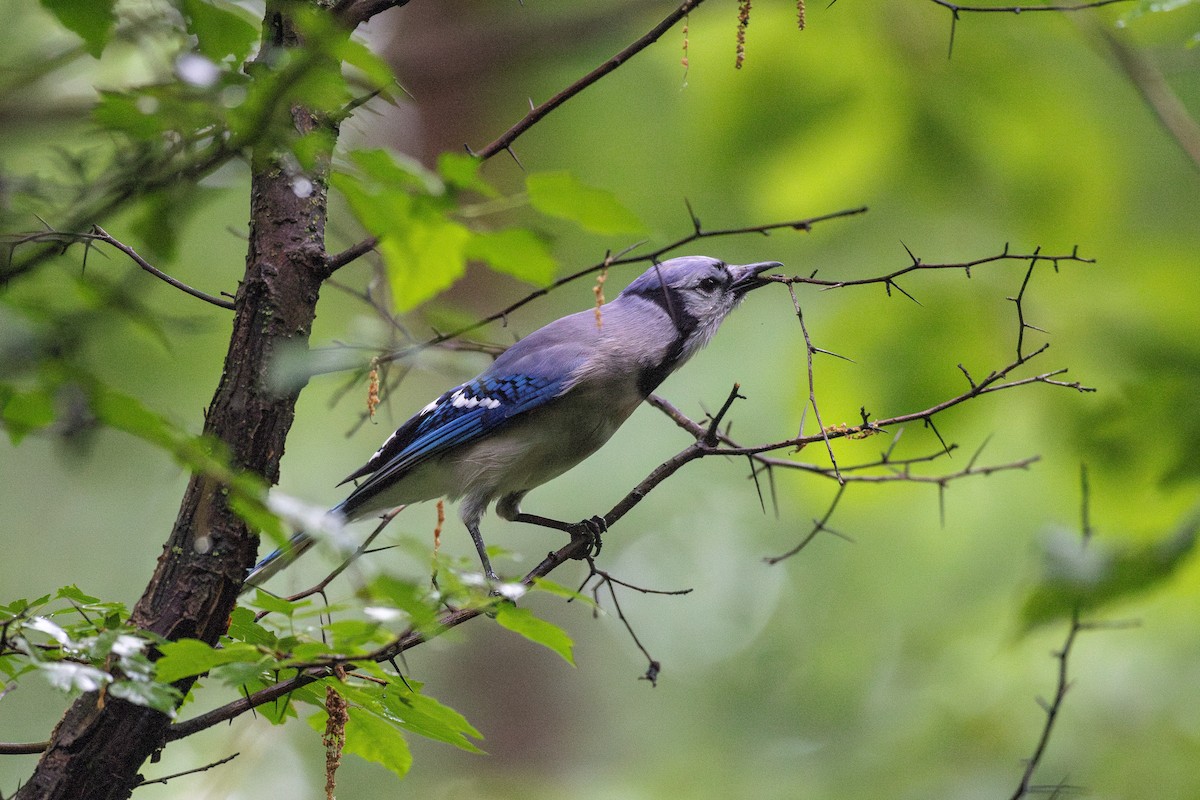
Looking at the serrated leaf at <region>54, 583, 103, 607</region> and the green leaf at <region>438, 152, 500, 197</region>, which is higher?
the green leaf at <region>438, 152, 500, 197</region>

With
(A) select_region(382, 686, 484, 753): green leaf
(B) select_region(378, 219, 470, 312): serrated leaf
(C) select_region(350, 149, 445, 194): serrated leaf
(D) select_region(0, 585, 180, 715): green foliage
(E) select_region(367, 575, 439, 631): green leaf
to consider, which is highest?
(C) select_region(350, 149, 445, 194): serrated leaf

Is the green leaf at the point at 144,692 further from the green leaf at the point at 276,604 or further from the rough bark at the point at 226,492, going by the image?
the rough bark at the point at 226,492

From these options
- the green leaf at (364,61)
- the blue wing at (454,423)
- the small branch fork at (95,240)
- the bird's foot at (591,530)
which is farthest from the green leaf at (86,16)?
the blue wing at (454,423)

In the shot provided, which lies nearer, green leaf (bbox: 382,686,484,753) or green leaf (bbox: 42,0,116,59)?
green leaf (bbox: 42,0,116,59)

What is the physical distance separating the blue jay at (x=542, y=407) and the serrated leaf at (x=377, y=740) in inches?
54.7

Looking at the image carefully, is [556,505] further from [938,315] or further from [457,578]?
[457,578]

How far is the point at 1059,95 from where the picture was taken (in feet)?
12.1

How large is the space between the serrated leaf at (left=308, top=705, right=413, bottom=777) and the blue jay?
4.56 ft

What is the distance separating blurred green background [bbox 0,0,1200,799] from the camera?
9.72ft

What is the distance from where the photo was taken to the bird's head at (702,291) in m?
3.71

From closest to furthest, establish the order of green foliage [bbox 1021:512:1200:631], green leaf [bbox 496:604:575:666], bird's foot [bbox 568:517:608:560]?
green leaf [bbox 496:604:575:666] → green foliage [bbox 1021:512:1200:631] → bird's foot [bbox 568:517:608:560]

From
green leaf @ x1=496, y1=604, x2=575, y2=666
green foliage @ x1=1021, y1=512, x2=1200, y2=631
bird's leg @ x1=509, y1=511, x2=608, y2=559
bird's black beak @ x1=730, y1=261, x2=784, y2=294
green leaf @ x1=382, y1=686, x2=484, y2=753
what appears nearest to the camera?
green leaf @ x1=496, y1=604, x2=575, y2=666

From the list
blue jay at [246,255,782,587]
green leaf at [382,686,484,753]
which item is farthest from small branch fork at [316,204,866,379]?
blue jay at [246,255,782,587]

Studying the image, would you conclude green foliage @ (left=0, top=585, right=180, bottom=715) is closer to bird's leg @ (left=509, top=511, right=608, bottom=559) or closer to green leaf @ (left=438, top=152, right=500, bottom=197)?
green leaf @ (left=438, top=152, right=500, bottom=197)
